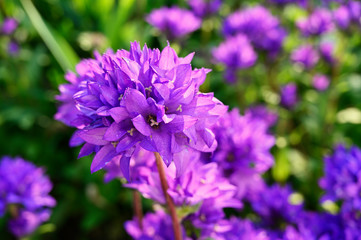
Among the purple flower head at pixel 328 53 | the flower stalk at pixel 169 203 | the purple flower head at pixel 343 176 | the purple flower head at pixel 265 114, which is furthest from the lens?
the purple flower head at pixel 328 53

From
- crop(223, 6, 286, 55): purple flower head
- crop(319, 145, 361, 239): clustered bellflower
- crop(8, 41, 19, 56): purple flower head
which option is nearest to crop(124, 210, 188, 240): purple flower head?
crop(319, 145, 361, 239): clustered bellflower

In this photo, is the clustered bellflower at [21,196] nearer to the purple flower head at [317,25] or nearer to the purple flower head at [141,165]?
the purple flower head at [141,165]

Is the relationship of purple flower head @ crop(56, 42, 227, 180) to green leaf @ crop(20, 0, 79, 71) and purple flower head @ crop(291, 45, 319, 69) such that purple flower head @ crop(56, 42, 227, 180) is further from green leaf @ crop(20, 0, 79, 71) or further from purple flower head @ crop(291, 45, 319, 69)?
purple flower head @ crop(291, 45, 319, 69)

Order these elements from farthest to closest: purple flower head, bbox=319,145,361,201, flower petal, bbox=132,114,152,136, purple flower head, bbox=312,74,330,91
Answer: purple flower head, bbox=312,74,330,91, purple flower head, bbox=319,145,361,201, flower petal, bbox=132,114,152,136

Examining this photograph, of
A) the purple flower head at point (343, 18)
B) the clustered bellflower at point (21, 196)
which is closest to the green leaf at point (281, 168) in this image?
the purple flower head at point (343, 18)

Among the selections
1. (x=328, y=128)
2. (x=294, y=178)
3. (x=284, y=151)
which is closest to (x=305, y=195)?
(x=294, y=178)

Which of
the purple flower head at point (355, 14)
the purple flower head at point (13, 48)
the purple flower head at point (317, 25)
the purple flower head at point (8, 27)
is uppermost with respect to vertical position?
the purple flower head at point (8, 27)
